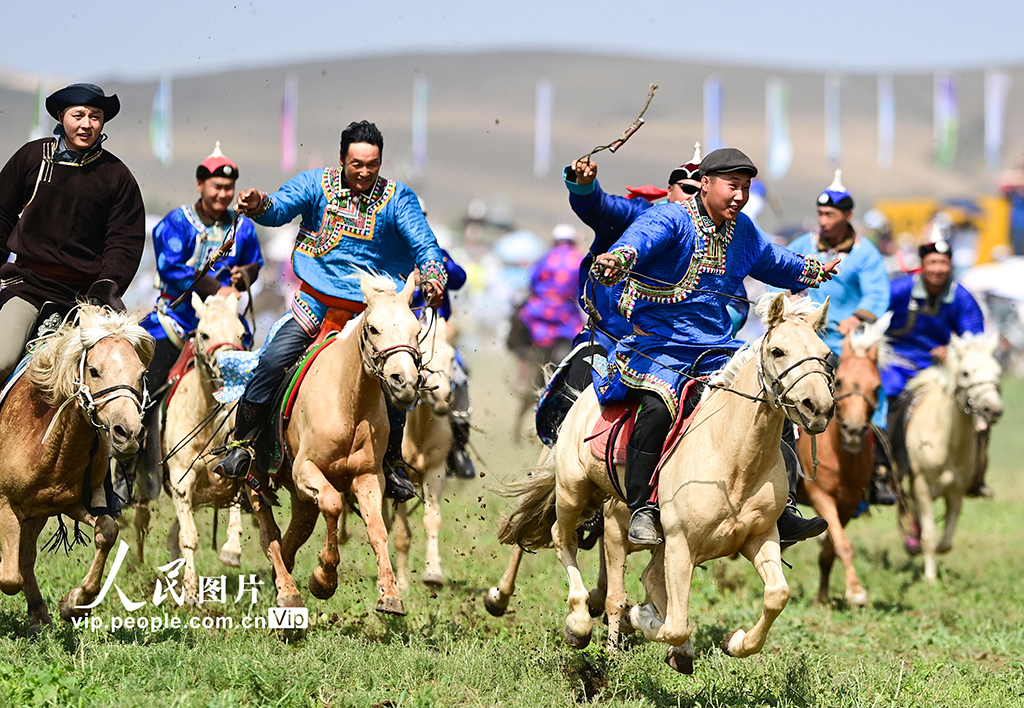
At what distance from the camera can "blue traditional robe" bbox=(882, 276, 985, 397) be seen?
12.2 meters

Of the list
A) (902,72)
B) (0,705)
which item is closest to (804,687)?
(0,705)

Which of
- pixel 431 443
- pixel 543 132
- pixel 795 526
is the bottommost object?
pixel 795 526

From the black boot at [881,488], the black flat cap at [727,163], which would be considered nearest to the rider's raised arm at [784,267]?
the black flat cap at [727,163]

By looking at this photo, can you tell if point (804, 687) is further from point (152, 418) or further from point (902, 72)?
point (902, 72)

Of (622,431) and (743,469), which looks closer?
(743,469)

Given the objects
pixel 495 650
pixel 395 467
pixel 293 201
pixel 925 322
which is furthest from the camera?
pixel 925 322

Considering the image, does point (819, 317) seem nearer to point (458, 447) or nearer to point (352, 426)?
point (352, 426)

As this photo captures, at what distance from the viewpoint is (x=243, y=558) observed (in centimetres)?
1003

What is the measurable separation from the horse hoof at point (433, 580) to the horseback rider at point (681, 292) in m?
2.74

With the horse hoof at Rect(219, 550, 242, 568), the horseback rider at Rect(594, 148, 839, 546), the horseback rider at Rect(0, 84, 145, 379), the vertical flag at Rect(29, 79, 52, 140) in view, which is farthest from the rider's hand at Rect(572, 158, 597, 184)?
the horse hoof at Rect(219, 550, 242, 568)

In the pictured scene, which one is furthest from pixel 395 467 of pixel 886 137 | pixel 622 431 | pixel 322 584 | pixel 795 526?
pixel 886 137

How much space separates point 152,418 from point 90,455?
8.92ft

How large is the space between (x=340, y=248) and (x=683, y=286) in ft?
7.54

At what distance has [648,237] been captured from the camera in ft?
21.2
